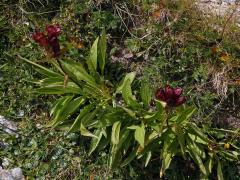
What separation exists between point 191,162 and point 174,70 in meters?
0.93

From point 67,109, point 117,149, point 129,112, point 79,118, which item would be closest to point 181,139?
point 129,112

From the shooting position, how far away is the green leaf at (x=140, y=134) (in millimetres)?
4137

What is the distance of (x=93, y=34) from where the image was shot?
5.21 metres

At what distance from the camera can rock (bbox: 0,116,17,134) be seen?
496cm

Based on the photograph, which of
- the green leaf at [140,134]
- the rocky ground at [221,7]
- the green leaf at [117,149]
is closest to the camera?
the green leaf at [140,134]

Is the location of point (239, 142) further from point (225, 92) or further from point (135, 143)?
point (135, 143)

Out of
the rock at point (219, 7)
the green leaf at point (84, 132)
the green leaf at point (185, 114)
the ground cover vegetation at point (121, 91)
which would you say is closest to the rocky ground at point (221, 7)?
the rock at point (219, 7)

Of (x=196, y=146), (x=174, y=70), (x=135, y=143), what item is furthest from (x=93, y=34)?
(x=196, y=146)

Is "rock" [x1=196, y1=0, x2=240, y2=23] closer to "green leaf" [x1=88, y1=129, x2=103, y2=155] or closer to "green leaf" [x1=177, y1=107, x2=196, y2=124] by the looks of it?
"green leaf" [x1=177, y1=107, x2=196, y2=124]

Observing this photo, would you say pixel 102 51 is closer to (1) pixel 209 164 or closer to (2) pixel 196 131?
(2) pixel 196 131

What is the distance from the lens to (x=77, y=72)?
451 cm

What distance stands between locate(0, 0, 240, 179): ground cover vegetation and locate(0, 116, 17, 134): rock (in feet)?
0.23

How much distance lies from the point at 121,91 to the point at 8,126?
3.96 ft

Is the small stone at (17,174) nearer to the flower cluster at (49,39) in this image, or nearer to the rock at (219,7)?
the flower cluster at (49,39)
